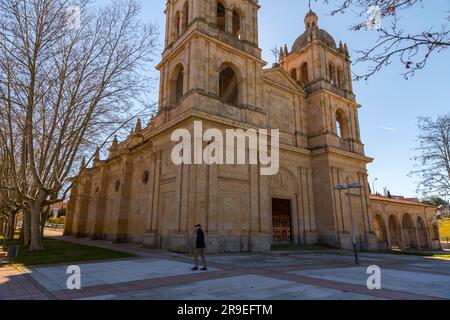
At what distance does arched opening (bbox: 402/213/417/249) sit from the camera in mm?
39719

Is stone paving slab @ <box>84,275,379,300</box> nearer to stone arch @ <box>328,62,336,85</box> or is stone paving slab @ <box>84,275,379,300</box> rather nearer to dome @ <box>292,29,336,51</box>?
stone arch @ <box>328,62,336,85</box>

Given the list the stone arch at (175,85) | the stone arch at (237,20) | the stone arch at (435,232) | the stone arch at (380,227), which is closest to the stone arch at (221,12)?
the stone arch at (237,20)

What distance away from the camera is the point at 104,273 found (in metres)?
9.65

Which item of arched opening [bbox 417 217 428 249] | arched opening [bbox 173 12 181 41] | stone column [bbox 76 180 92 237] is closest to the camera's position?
arched opening [bbox 173 12 181 41]

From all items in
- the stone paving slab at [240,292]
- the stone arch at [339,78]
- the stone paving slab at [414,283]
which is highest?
the stone arch at [339,78]

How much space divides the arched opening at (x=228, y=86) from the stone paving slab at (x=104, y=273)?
1569 centimetres

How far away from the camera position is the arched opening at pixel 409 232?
130 feet

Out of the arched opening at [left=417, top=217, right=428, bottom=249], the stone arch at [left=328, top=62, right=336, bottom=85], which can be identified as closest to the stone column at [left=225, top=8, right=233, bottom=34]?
the stone arch at [left=328, top=62, right=336, bottom=85]

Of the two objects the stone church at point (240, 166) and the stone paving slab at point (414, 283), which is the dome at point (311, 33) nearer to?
the stone church at point (240, 166)

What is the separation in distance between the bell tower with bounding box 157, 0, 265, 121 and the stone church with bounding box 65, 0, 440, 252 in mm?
89

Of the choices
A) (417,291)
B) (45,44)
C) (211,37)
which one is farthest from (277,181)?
(45,44)

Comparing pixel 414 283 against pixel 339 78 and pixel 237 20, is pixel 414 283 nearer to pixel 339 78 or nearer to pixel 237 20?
pixel 237 20
